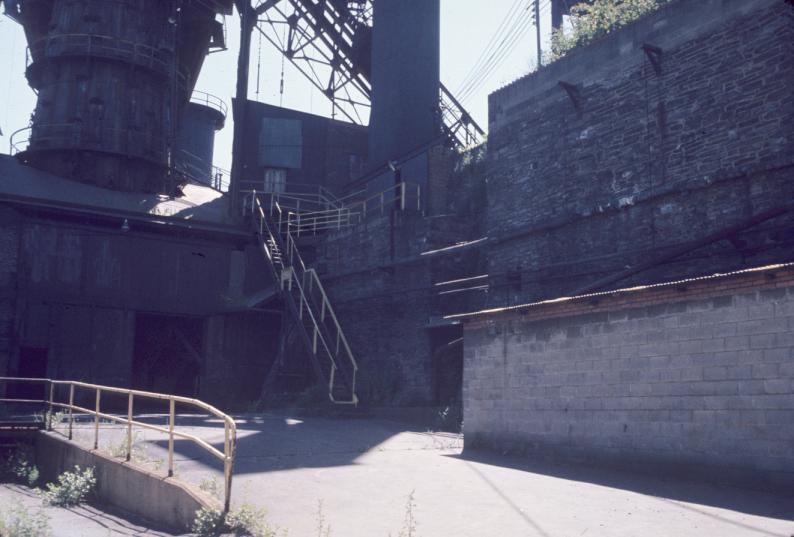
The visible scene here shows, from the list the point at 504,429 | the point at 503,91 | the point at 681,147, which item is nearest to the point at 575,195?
the point at 681,147

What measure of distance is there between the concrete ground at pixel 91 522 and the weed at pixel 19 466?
2482 millimetres

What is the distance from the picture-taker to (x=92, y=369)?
67.6 ft

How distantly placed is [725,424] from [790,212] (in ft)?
14.6

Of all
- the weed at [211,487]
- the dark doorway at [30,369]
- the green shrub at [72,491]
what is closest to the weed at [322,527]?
the weed at [211,487]

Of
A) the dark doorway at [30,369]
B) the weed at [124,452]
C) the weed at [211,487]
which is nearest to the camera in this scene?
the weed at [211,487]

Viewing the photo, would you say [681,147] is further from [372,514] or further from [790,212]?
[372,514]

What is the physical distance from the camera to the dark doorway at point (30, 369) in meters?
19.6

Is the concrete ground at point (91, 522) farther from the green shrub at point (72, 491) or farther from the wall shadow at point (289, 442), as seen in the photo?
the wall shadow at point (289, 442)

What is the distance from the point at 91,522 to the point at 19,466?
5.49 m

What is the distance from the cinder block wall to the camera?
789 centimetres

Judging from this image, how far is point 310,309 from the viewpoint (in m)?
20.0


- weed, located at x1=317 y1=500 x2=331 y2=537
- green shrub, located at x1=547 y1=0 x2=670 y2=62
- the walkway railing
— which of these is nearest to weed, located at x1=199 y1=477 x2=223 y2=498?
weed, located at x1=317 y1=500 x2=331 y2=537

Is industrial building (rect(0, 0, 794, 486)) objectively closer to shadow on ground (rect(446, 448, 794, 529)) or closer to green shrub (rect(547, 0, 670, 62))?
shadow on ground (rect(446, 448, 794, 529))

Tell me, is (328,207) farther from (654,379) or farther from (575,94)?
(654,379)
